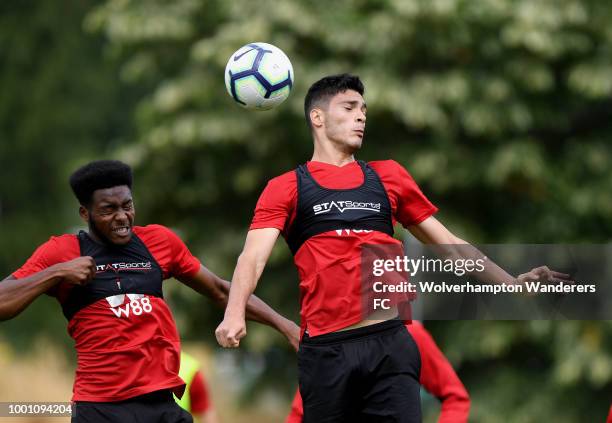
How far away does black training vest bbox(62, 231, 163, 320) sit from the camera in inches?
258

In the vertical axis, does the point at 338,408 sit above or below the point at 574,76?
below

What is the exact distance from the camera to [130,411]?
21.3ft

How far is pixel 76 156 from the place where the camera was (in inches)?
922

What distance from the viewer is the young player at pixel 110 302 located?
21.2 feet

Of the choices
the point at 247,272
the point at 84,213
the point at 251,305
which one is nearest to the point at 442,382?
the point at 251,305

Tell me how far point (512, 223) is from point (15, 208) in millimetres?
12529

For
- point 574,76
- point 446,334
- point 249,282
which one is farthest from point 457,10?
point 249,282

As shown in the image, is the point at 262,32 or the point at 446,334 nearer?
the point at 262,32

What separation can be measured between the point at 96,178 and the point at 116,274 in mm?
532

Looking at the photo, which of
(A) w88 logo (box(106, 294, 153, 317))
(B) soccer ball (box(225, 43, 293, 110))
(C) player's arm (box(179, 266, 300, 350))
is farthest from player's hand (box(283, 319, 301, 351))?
(B) soccer ball (box(225, 43, 293, 110))

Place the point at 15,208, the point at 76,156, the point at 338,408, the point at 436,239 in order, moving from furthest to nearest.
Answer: the point at 15,208, the point at 76,156, the point at 436,239, the point at 338,408

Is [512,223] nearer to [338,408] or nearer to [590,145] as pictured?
[590,145]

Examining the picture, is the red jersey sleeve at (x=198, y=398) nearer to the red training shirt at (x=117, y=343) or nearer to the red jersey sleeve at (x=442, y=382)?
the red jersey sleeve at (x=442, y=382)

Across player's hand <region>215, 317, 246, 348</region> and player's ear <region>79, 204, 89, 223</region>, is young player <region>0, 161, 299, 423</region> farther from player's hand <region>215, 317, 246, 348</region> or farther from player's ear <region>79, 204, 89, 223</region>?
player's hand <region>215, 317, 246, 348</region>
